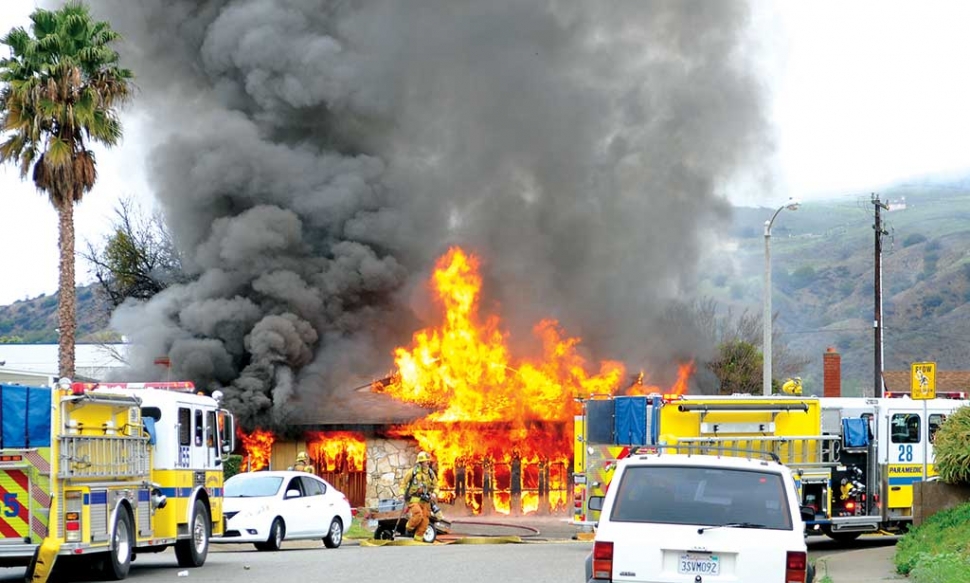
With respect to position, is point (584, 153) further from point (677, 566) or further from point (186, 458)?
point (677, 566)

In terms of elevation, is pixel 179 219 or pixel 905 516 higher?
pixel 179 219

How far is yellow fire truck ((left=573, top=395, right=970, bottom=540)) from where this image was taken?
19078 mm

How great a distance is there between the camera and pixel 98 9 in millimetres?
39656

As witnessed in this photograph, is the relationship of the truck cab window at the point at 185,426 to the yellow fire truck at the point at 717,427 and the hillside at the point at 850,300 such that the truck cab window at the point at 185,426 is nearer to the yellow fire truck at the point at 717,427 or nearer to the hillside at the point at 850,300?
the yellow fire truck at the point at 717,427

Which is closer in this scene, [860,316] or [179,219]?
[179,219]

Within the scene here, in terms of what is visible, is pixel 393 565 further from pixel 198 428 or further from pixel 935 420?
pixel 935 420

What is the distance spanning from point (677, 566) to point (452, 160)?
30.8 meters

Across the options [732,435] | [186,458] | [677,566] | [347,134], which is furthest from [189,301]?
[677,566]

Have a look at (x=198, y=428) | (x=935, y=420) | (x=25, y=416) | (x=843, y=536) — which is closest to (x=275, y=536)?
(x=198, y=428)

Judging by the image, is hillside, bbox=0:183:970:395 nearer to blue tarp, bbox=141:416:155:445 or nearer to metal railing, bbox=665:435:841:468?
blue tarp, bbox=141:416:155:445

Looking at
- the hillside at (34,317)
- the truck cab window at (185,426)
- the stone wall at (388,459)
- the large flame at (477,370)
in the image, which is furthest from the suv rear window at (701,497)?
the hillside at (34,317)

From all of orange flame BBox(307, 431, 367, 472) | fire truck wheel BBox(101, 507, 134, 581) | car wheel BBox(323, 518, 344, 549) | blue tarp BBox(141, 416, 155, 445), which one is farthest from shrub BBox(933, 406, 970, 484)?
orange flame BBox(307, 431, 367, 472)

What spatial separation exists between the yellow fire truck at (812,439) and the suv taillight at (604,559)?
8.25 m

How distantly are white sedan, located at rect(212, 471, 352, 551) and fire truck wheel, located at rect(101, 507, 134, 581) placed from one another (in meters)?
5.04
